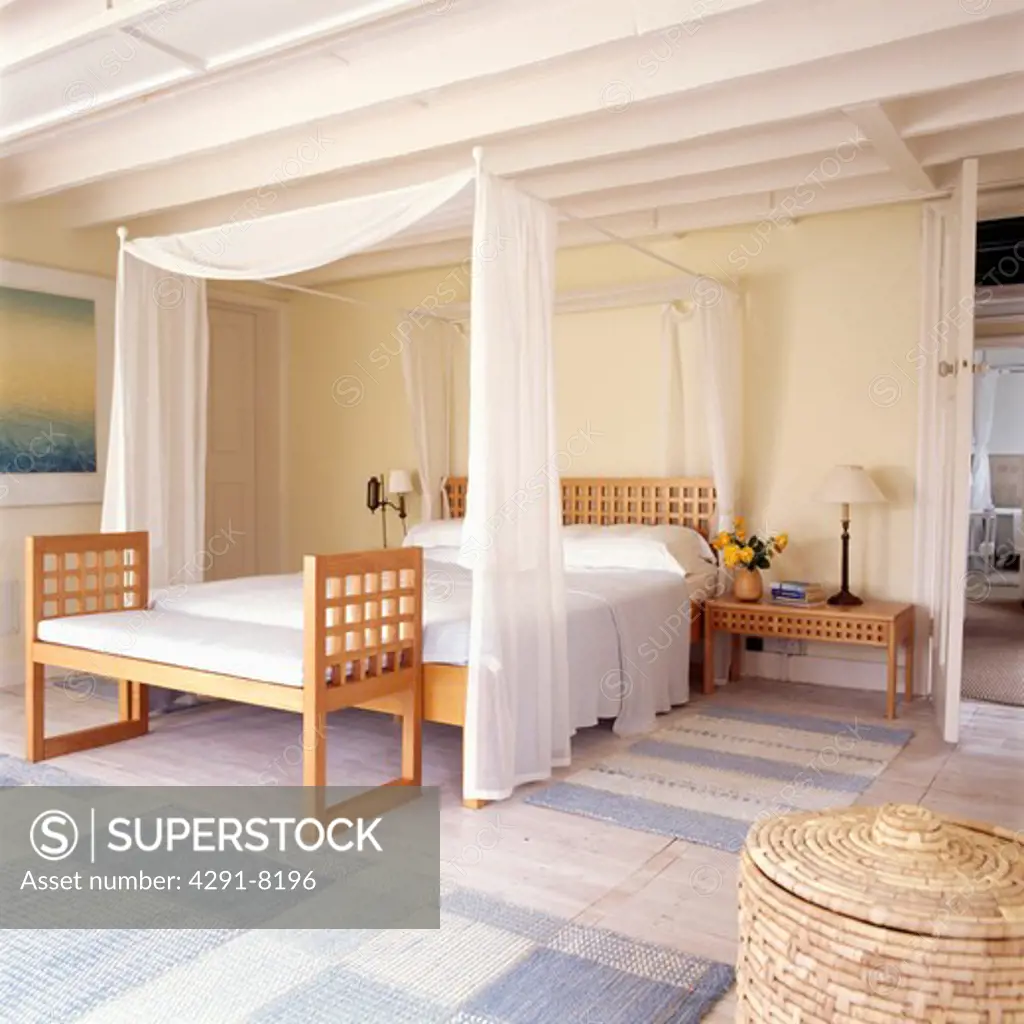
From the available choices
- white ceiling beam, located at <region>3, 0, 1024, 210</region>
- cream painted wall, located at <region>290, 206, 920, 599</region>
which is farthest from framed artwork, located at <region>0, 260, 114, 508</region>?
cream painted wall, located at <region>290, 206, 920, 599</region>

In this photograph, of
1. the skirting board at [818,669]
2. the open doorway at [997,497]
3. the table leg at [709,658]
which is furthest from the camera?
the open doorway at [997,497]

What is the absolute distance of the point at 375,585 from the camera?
3293 mm

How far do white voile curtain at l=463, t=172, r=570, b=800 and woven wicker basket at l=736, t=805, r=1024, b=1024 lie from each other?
1.64 metres

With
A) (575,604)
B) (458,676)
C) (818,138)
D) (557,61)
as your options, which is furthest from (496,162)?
(458,676)

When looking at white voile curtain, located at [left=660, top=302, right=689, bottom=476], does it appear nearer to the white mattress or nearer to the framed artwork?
the white mattress

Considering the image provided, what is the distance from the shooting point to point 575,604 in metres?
3.98

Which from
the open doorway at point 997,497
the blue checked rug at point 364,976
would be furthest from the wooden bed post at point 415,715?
the open doorway at point 997,497

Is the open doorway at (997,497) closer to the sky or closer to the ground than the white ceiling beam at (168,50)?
closer to the ground

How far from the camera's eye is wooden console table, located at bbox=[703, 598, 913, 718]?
4566mm

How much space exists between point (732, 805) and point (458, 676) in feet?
3.41

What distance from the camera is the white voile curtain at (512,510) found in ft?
10.7

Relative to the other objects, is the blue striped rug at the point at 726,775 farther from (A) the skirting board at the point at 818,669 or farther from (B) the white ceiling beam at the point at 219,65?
(B) the white ceiling beam at the point at 219,65

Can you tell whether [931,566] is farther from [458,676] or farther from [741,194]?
[458,676]

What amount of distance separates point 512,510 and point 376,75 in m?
1.72
